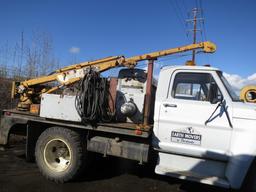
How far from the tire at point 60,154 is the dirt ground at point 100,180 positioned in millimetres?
193

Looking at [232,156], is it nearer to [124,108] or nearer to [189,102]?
[189,102]

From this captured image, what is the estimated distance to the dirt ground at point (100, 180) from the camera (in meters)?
5.25

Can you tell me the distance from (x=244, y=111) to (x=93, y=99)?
2.87 meters

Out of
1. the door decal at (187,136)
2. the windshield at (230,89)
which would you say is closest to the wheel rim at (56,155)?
the door decal at (187,136)

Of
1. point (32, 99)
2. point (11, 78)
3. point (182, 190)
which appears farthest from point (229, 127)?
point (11, 78)

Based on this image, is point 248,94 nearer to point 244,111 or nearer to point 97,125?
point 244,111

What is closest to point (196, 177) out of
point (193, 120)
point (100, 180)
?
point (193, 120)

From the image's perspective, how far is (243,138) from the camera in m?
4.48

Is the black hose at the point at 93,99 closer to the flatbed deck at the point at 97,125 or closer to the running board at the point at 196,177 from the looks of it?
the flatbed deck at the point at 97,125

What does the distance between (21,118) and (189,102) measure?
145 inches

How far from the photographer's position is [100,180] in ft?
18.9

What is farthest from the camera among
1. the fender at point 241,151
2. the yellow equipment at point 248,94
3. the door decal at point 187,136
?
the yellow equipment at point 248,94

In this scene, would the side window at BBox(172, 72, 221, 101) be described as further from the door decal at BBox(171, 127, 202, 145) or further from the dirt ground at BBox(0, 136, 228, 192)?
the dirt ground at BBox(0, 136, 228, 192)

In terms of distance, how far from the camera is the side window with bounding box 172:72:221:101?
16.4 ft
